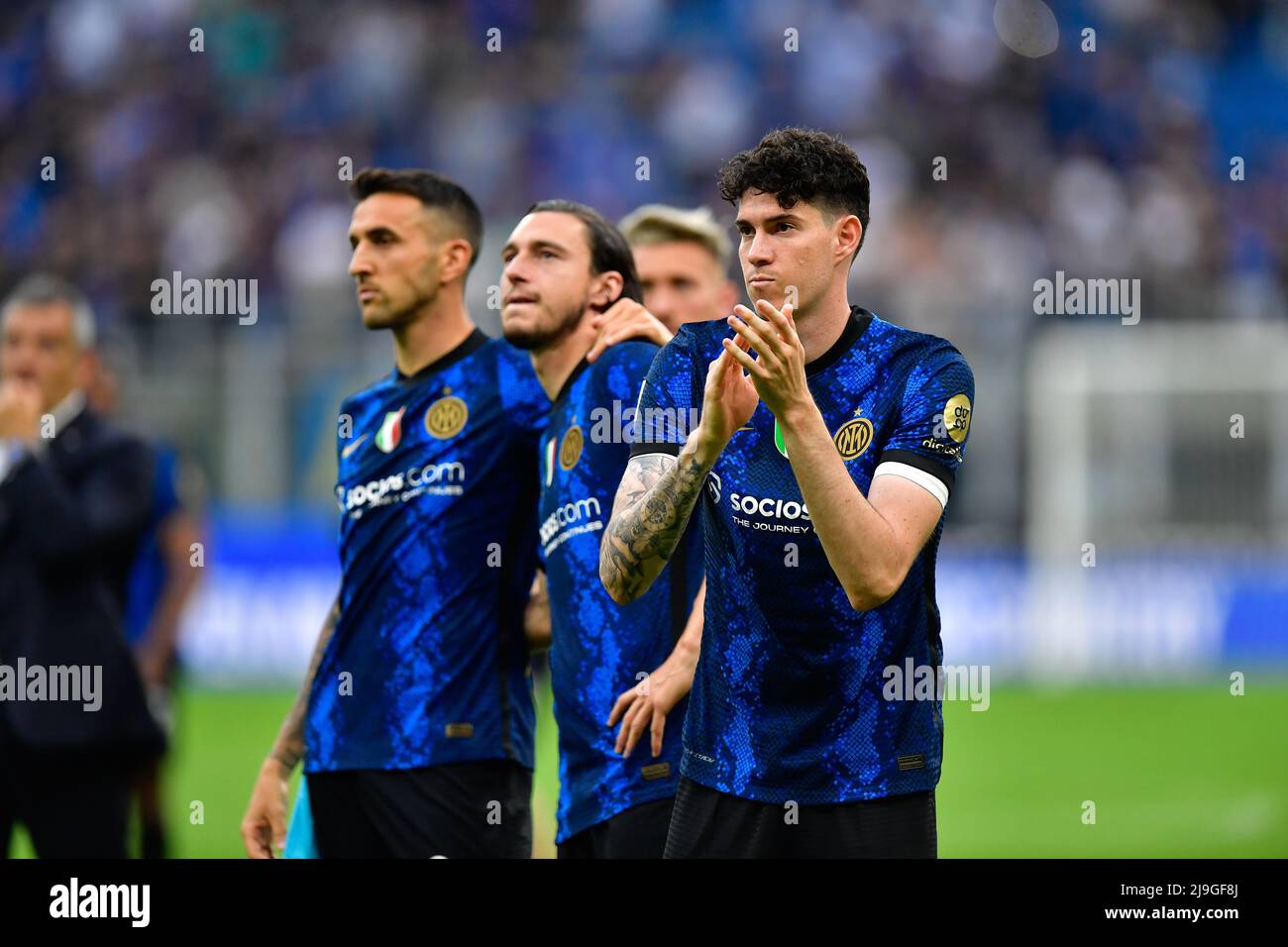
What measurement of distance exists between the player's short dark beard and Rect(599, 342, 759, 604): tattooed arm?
1.19m

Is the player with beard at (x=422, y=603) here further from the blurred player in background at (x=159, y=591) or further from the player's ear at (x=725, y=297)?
the blurred player in background at (x=159, y=591)

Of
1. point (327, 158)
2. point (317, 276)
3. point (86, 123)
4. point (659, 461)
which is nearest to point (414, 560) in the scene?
point (659, 461)

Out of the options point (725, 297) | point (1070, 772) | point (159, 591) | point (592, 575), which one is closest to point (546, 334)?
point (592, 575)

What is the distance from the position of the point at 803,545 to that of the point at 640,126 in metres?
16.1

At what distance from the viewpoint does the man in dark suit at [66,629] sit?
21.6 feet

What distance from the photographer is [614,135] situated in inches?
760

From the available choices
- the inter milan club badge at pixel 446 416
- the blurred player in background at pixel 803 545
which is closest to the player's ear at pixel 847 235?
the blurred player in background at pixel 803 545

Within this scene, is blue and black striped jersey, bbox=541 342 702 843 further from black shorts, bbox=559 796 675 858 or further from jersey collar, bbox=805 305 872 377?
jersey collar, bbox=805 305 872 377

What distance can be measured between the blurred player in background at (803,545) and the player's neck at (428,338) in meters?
1.70

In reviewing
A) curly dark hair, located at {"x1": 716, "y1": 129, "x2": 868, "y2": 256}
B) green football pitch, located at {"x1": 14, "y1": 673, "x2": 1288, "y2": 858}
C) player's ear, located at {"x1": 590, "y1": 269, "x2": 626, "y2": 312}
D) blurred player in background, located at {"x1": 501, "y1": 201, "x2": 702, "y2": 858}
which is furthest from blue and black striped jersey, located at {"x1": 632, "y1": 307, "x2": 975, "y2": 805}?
green football pitch, located at {"x1": 14, "y1": 673, "x2": 1288, "y2": 858}

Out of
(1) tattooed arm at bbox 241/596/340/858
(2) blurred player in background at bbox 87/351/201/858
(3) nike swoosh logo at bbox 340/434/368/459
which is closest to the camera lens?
(1) tattooed arm at bbox 241/596/340/858

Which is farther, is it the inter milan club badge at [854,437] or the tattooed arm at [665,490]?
the inter milan club badge at [854,437]

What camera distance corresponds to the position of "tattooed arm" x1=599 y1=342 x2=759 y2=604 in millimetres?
3707

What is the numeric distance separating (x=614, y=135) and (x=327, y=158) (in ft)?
10.0
